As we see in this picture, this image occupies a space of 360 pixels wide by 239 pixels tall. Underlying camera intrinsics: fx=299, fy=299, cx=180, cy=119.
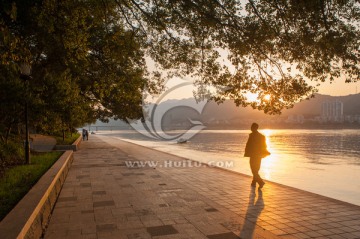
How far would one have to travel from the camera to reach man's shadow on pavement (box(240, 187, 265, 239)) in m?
5.04

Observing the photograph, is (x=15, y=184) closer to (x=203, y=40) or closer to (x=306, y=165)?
(x=203, y=40)

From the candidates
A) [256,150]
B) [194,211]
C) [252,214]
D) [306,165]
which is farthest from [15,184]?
[306,165]

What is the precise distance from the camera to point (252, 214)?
240 inches

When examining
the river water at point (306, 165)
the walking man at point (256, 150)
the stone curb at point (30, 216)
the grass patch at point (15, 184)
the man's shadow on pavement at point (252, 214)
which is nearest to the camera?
the stone curb at point (30, 216)

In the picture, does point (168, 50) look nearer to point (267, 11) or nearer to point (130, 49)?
point (130, 49)

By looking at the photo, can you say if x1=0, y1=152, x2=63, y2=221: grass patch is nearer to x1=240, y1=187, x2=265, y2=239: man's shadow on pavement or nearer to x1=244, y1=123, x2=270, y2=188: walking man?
x1=240, y1=187, x2=265, y2=239: man's shadow on pavement

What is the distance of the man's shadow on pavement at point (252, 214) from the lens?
198 inches

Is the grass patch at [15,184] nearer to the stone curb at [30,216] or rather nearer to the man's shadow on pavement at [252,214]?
the stone curb at [30,216]

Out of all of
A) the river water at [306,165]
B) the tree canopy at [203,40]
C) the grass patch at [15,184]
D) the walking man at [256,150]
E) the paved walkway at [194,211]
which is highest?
the tree canopy at [203,40]

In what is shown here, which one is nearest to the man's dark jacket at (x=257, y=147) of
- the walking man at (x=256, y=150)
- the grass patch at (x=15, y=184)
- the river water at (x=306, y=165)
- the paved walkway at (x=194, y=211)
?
the walking man at (x=256, y=150)

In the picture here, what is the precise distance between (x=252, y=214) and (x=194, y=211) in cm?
118

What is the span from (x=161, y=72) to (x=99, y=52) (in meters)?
3.67

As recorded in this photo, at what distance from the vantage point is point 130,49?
969 centimetres

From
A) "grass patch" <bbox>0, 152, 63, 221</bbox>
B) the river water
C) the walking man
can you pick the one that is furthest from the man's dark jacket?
"grass patch" <bbox>0, 152, 63, 221</bbox>
